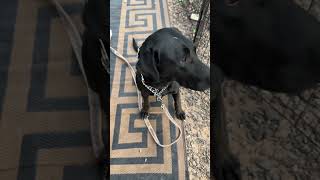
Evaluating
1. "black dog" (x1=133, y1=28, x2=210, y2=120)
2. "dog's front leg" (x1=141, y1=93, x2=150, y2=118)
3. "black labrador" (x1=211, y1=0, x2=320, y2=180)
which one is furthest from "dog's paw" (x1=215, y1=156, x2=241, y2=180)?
"dog's front leg" (x1=141, y1=93, x2=150, y2=118)

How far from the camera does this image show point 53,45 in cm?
26

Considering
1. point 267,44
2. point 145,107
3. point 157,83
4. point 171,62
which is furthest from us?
point 145,107

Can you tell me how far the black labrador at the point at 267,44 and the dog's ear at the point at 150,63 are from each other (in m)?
1.52

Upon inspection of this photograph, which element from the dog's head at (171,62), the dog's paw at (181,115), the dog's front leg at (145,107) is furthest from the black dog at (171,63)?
the dog's paw at (181,115)

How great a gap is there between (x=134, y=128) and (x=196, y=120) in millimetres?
435

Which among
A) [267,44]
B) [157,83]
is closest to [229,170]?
[267,44]

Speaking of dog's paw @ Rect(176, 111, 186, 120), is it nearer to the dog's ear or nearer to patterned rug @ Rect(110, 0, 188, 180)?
patterned rug @ Rect(110, 0, 188, 180)

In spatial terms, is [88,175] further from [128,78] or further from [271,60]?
[128,78]

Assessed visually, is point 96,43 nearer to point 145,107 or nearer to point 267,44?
point 267,44

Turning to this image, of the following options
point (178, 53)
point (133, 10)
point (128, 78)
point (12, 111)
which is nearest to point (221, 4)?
point (12, 111)

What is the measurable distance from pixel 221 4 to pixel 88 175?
202 mm

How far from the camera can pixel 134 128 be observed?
6.89ft

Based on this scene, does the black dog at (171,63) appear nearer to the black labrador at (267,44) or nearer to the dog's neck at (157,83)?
the dog's neck at (157,83)

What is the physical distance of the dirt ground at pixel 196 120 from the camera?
1.90m
